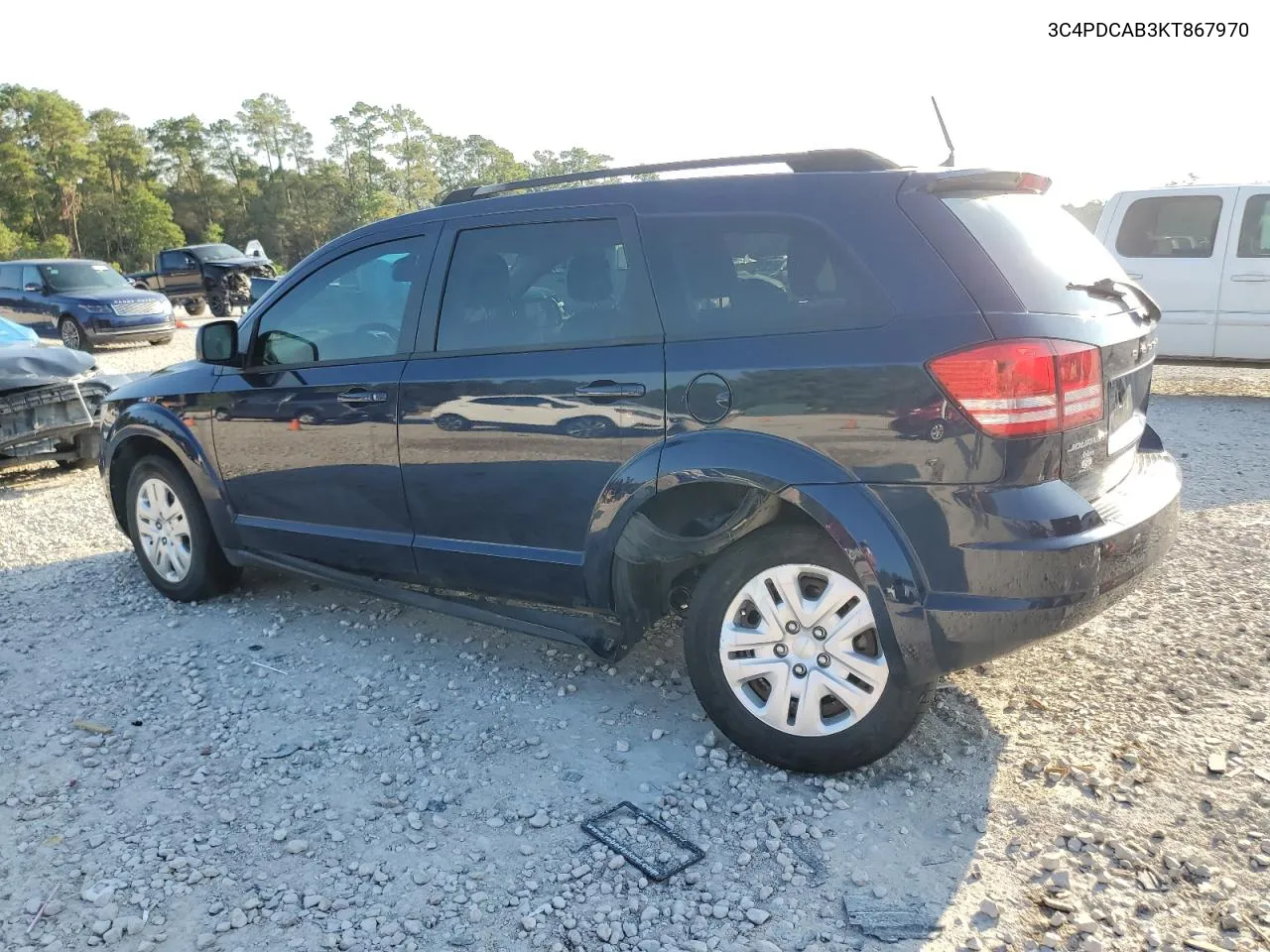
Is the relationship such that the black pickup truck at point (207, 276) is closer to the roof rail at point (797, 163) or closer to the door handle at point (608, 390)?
the roof rail at point (797, 163)

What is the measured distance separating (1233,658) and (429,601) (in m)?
3.20

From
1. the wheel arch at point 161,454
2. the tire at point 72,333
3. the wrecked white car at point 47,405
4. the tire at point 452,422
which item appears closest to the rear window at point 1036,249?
the tire at point 452,422

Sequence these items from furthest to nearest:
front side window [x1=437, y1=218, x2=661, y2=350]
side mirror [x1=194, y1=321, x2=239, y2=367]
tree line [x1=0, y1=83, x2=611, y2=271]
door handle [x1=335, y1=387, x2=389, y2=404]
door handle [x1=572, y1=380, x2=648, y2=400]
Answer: tree line [x1=0, y1=83, x2=611, y2=271] < side mirror [x1=194, y1=321, x2=239, y2=367] < door handle [x1=335, y1=387, x2=389, y2=404] < front side window [x1=437, y1=218, x2=661, y2=350] < door handle [x1=572, y1=380, x2=648, y2=400]

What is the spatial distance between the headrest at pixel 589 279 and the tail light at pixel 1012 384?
1210 millimetres

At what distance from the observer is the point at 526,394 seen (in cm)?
344

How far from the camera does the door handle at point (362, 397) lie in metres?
3.88

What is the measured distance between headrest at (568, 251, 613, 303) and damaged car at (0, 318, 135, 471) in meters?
5.97

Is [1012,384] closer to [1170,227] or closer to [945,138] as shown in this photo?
[945,138]

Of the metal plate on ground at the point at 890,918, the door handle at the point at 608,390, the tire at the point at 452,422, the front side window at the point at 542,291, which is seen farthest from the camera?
the tire at the point at 452,422

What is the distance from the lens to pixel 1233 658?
3781 mm

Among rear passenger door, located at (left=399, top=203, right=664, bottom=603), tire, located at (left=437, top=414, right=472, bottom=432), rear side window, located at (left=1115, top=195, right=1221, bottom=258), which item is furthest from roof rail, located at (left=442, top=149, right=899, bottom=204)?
rear side window, located at (left=1115, top=195, right=1221, bottom=258)

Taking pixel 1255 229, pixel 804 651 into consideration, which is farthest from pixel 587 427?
pixel 1255 229

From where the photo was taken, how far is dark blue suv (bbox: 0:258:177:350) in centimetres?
1647

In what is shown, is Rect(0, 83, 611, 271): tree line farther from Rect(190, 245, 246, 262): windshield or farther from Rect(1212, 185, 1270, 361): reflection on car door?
Rect(1212, 185, 1270, 361): reflection on car door
